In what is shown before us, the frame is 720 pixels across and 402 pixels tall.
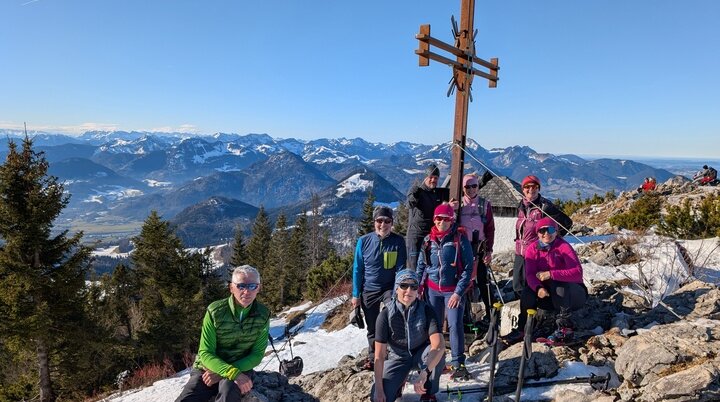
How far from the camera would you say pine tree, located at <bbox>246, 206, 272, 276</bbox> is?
141 ft

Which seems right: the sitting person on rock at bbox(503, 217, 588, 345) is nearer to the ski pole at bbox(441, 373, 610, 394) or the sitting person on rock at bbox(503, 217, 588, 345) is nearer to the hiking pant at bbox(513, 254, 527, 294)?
the hiking pant at bbox(513, 254, 527, 294)

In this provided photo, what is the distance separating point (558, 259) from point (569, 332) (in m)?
1.12

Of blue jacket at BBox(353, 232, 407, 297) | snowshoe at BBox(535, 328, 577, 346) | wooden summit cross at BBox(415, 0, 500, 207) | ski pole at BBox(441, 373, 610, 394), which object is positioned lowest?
ski pole at BBox(441, 373, 610, 394)

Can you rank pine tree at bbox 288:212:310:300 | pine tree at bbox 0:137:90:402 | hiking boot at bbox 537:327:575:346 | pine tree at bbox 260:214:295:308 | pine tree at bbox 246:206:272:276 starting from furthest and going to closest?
pine tree at bbox 246:206:272:276 < pine tree at bbox 288:212:310:300 < pine tree at bbox 260:214:295:308 < pine tree at bbox 0:137:90:402 < hiking boot at bbox 537:327:575:346

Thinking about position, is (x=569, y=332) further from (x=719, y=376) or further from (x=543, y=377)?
(x=719, y=376)

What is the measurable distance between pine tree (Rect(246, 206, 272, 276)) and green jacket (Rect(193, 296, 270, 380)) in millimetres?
38876

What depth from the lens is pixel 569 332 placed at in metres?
5.41

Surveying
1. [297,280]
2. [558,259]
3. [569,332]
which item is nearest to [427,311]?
[558,259]

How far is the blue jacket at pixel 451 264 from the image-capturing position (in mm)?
4801

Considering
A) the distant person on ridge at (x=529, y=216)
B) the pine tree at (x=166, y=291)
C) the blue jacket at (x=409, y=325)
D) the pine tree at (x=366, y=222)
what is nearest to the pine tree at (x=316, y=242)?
the pine tree at (x=366, y=222)

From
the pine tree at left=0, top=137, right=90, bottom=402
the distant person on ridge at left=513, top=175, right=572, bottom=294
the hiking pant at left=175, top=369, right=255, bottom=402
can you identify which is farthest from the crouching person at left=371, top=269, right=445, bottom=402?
the pine tree at left=0, top=137, right=90, bottom=402

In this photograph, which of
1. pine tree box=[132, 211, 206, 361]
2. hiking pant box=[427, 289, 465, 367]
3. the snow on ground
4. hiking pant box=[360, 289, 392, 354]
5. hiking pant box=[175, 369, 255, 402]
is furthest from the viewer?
pine tree box=[132, 211, 206, 361]

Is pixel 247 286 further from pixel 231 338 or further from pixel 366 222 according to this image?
pixel 366 222

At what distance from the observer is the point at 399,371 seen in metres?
4.16
